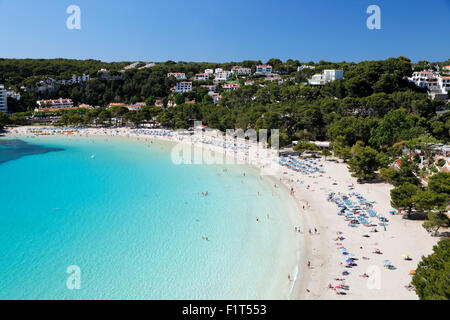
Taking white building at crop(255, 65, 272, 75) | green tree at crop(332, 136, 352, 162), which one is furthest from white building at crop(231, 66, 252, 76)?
green tree at crop(332, 136, 352, 162)

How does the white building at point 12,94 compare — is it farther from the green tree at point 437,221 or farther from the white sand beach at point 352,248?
the green tree at point 437,221

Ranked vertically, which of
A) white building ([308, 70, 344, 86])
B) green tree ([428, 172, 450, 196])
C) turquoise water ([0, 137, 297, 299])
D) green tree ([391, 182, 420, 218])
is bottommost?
turquoise water ([0, 137, 297, 299])

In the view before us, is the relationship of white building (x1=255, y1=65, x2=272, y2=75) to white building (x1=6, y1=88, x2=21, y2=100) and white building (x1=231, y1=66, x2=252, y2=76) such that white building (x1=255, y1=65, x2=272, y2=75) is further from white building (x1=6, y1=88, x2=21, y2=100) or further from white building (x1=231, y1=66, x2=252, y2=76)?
white building (x1=6, y1=88, x2=21, y2=100)

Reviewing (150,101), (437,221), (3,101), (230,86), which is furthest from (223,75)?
(437,221)

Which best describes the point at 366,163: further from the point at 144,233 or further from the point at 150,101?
the point at 150,101
